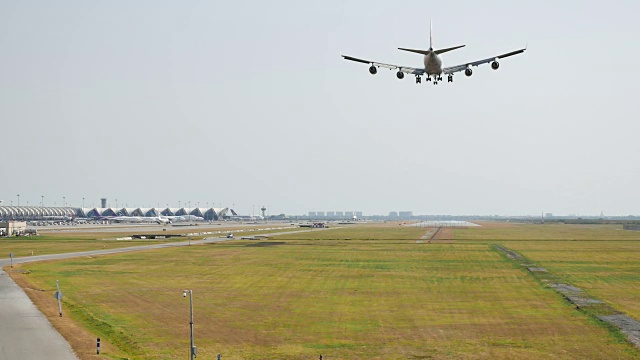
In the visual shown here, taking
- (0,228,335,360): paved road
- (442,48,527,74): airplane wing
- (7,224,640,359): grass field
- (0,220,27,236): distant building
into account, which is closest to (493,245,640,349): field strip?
(7,224,640,359): grass field

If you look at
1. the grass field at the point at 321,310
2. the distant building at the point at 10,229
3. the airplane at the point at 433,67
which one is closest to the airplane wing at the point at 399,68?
the airplane at the point at 433,67

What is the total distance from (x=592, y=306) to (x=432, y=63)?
31.4m

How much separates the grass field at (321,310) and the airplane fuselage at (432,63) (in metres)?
23.0

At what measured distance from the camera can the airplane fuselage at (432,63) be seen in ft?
174

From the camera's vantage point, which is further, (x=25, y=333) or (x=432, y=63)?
(x=432, y=63)

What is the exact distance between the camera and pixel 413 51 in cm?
5059

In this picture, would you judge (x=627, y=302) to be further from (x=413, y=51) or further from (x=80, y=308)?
(x=80, y=308)

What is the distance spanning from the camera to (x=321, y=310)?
60969 millimetres

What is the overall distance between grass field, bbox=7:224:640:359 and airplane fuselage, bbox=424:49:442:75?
75.6 feet

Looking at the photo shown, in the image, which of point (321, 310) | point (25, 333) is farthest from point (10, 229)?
point (321, 310)

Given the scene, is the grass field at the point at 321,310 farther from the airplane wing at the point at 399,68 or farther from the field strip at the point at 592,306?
the airplane wing at the point at 399,68

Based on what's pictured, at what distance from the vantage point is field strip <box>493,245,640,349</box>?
171 ft

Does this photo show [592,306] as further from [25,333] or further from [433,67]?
[25,333]

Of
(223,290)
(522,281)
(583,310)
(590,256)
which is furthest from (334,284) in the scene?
(590,256)
